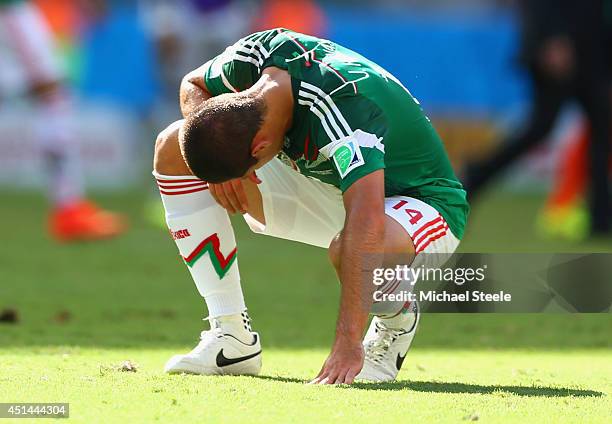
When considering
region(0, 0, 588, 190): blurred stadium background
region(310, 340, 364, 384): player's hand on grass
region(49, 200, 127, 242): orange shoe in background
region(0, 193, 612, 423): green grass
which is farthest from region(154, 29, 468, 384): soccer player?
region(0, 0, 588, 190): blurred stadium background

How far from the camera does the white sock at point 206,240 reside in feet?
14.6

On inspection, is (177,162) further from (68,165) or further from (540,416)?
(68,165)

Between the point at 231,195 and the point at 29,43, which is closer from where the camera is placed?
the point at 231,195

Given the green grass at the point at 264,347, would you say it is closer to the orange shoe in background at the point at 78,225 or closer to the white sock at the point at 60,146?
the orange shoe in background at the point at 78,225

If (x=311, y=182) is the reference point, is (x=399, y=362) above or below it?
below

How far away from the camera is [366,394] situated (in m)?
3.78

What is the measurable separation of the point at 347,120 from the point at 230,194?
0.58m

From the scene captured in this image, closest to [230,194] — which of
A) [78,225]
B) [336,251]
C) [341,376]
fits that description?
[336,251]

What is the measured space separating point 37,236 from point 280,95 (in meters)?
6.27

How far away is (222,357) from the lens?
4.41m

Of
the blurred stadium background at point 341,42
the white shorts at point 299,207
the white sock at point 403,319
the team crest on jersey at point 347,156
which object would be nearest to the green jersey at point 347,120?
the team crest on jersey at point 347,156

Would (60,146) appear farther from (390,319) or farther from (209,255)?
(390,319)

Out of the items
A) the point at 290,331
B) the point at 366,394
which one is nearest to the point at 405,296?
the point at 366,394

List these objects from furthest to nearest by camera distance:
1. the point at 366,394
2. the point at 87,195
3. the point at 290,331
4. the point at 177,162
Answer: the point at 87,195, the point at 290,331, the point at 177,162, the point at 366,394
